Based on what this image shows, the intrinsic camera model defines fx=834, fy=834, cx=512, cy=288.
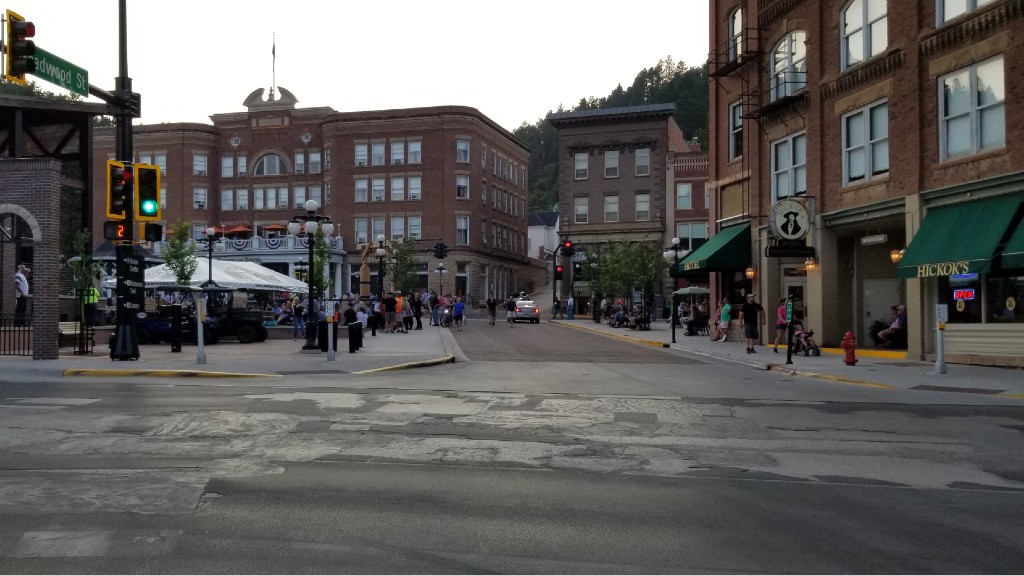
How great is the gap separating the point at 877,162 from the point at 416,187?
50215mm

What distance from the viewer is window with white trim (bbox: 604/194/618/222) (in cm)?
6700

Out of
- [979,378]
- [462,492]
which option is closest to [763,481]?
[462,492]

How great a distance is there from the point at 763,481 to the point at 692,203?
5920 centimetres

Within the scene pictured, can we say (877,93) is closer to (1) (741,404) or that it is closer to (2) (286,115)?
(1) (741,404)

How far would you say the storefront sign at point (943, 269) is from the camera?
18328 millimetres

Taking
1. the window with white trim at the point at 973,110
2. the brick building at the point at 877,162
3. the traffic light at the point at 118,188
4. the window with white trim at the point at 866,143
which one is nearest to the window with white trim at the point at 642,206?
the brick building at the point at 877,162

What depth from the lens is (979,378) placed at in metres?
17.1

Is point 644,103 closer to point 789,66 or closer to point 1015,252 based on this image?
point 789,66

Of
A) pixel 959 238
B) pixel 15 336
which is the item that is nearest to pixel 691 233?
pixel 959 238

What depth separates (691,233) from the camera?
6525 cm

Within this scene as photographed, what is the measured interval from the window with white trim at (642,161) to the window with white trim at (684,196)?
290 cm

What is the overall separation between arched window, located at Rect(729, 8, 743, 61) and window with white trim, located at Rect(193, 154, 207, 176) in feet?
180

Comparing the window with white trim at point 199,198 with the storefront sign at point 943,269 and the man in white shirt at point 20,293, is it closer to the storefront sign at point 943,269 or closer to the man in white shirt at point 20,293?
the man in white shirt at point 20,293

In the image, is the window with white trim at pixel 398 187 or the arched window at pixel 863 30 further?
the window with white trim at pixel 398 187
